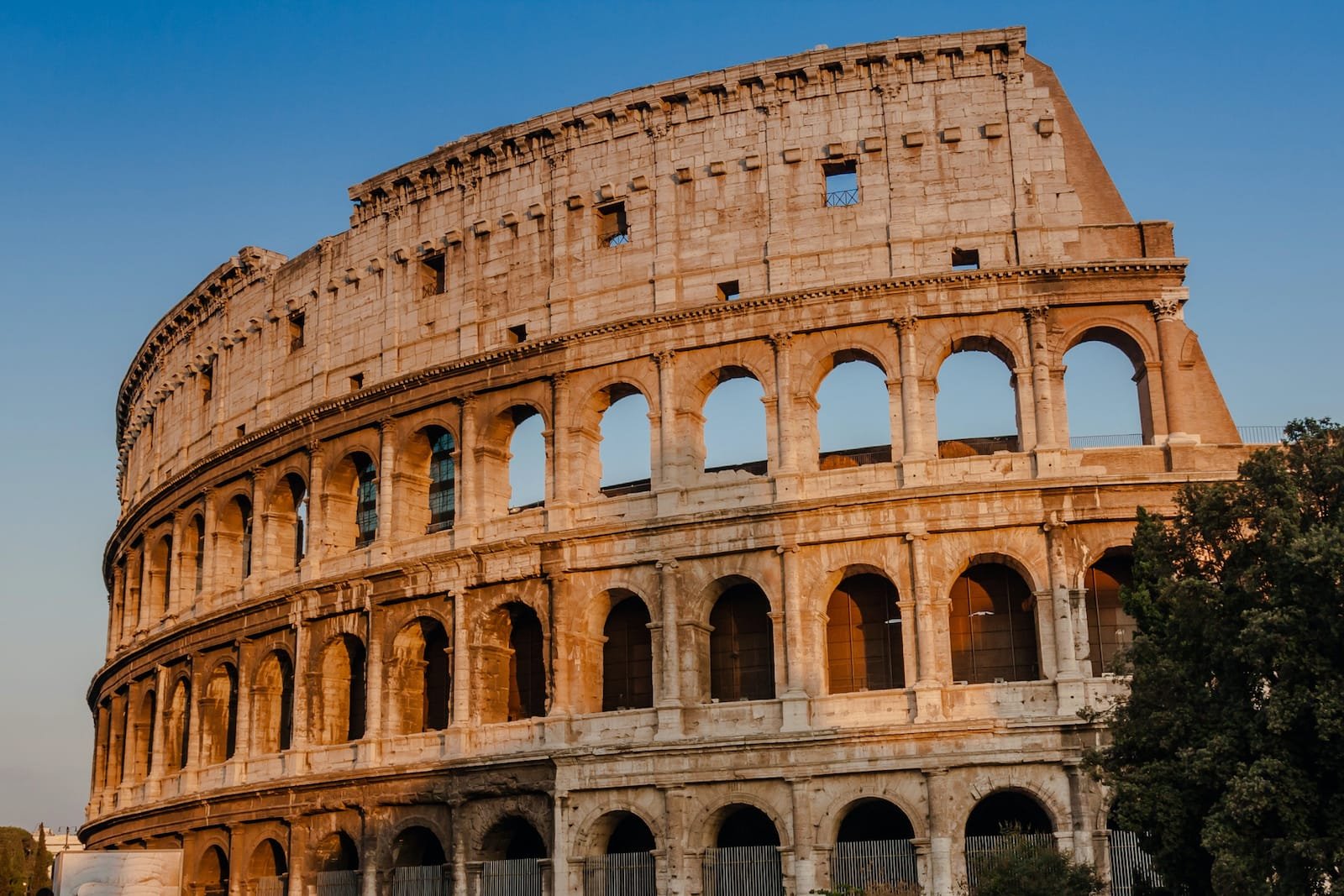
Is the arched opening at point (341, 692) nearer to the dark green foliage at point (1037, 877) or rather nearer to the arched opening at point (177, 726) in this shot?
the arched opening at point (177, 726)

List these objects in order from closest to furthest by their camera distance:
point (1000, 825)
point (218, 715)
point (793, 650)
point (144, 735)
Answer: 1. point (1000, 825)
2. point (793, 650)
3. point (218, 715)
4. point (144, 735)

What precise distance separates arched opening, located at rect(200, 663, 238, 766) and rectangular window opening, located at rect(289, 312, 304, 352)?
744 cm

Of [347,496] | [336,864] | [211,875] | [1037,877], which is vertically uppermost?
[347,496]

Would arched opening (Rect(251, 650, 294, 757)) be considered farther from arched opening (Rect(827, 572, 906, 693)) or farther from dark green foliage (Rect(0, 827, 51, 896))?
dark green foliage (Rect(0, 827, 51, 896))

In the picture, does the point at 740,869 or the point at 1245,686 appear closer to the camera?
the point at 1245,686

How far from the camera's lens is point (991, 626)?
27.5 metres

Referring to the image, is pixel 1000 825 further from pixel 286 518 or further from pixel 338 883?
pixel 286 518

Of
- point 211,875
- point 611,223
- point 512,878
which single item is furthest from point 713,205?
point 211,875

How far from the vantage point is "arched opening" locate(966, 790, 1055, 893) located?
24844 mm

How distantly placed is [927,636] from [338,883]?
1296 cm

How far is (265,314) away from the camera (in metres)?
37.2

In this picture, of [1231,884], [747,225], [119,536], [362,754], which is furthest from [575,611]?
[119,536]

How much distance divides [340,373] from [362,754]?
8433 millimetres

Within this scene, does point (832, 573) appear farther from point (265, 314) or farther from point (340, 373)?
point (265, 314)
